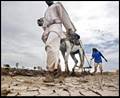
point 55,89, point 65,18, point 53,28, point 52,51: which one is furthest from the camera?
point 65,18

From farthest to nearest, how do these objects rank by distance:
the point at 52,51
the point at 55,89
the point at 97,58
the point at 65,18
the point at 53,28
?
1. the point at 97,58
2. the point at 65,18
3. the point at 53,28
4. the point at 52,51
5. the point at 55,89

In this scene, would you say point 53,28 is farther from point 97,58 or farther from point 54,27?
point 97,58

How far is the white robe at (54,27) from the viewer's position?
25.3ft

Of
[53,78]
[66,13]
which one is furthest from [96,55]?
[53,78]

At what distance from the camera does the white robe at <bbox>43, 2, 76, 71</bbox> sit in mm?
7704

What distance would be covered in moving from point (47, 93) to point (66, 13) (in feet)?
11.3

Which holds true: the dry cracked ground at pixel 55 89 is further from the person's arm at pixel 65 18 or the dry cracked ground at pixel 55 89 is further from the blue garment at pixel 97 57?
the blue garment at pixel 97 57

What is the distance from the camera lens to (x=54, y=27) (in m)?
7.97

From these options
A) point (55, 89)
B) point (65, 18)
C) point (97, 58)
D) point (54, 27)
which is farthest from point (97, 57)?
point (55, 89)

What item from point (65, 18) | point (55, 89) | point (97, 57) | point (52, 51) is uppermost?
point (65, 18)

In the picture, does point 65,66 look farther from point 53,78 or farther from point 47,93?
point 47,93

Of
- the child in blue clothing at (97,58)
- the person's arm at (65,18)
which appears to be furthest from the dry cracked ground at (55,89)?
the child in blue clothing at (97,58)

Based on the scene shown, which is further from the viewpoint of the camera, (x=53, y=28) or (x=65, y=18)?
(x=65, y=18)

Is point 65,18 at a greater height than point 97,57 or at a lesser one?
greater
